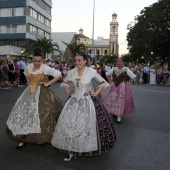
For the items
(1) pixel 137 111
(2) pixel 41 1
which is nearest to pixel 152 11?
(2) pixel 41 1

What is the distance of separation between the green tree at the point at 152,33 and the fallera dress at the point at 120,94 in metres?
32.3

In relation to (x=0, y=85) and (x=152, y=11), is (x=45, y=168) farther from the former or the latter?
(x=152, y=11)

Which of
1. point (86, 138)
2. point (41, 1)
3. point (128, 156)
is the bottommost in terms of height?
point (128, 156)

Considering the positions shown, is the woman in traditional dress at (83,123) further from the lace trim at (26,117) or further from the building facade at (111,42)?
the building facade at (111,42)

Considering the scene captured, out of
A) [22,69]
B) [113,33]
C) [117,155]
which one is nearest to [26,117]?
[117,155]

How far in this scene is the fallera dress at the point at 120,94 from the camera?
25.4 ft

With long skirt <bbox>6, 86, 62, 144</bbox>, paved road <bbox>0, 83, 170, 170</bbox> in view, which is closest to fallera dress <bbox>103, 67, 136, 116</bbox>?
paved road <bbox>0, 83, 170, 170</bbox>

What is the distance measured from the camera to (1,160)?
4555 millimetres

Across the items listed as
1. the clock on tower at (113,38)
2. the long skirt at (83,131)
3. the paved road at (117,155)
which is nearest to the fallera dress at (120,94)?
the paved road at (117,155)

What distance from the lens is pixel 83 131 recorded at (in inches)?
175

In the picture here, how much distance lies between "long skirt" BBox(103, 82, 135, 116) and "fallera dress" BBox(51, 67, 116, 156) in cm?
296

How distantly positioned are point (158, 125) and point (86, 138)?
3.65 metres

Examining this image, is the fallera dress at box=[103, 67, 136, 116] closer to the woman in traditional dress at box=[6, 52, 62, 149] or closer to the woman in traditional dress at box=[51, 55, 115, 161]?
the woman in traditional dress at box=[6, 52, 62, 149]

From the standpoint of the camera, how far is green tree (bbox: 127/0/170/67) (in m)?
39.3
